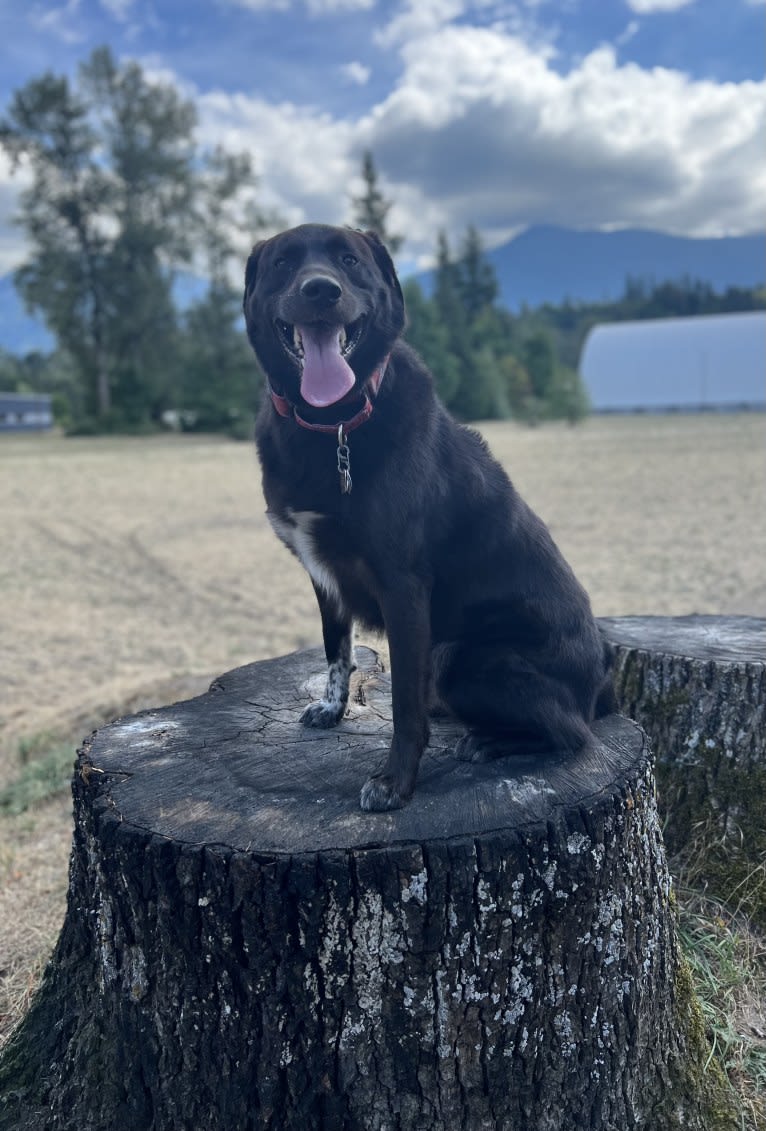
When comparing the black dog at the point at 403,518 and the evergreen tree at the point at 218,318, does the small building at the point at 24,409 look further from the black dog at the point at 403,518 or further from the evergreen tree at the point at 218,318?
the black dog at the point at 403,518

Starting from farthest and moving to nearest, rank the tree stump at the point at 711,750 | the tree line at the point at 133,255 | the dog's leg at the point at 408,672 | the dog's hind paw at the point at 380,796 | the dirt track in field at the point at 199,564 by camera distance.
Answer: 1. the tree line at the point at 133,255
2. the dirt track in field at the point at 199,564
3. the tree stump at the point at 711,750
4. the dog's leg at the point at 408,672
5. the dog's hind paw at the point at 380,796

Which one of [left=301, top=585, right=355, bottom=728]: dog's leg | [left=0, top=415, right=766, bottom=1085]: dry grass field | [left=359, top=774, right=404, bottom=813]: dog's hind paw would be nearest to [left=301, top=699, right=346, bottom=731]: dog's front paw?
[left=301, top=585, right=355, bottom=728]: dog's leg

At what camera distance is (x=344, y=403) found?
8.35 ft

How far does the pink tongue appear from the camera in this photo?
245 cm

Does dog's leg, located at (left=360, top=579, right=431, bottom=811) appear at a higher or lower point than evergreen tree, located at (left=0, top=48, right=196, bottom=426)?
lower

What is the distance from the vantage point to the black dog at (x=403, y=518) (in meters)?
2.44

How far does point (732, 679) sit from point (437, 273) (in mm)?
60421

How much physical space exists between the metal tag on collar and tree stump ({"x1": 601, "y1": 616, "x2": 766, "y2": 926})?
63.7 inches

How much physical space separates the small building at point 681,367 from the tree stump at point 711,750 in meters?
57.4

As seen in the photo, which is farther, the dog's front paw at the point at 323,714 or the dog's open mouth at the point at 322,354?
the dog's front paw at the point at 323,714

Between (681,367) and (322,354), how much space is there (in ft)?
220

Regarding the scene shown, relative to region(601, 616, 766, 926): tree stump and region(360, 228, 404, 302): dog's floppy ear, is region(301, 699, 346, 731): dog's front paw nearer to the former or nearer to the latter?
region(601, 616, 766, 926): tree stump

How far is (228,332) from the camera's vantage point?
4231 centimetres

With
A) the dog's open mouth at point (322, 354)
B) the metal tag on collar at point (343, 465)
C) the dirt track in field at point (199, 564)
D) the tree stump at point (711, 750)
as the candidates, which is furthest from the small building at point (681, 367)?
the metal tag on collar at point (343, 465)
